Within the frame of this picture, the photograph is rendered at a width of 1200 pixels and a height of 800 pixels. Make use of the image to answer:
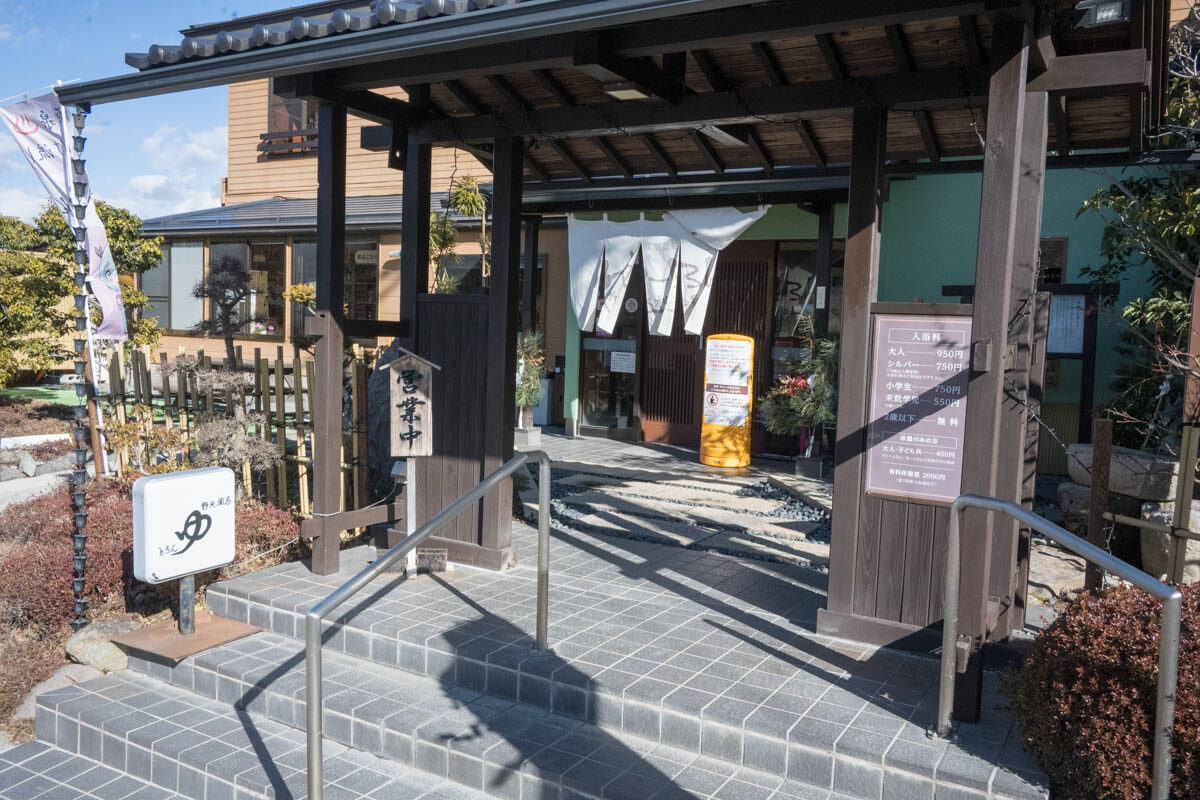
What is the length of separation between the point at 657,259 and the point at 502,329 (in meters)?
5.50

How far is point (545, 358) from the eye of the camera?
13969 mm

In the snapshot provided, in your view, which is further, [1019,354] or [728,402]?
[728,402]

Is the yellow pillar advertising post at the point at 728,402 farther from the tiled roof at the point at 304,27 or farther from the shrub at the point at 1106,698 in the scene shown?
the shrub at the point at 1106,698

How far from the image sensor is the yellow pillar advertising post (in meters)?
10.7

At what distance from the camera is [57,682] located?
16.5 ft

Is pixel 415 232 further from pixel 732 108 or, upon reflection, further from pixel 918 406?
pixel 918 406

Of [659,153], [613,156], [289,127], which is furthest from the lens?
[289,127]

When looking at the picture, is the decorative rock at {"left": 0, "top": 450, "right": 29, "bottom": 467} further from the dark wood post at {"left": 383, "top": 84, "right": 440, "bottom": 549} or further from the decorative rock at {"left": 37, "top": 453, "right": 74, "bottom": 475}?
the dark wood post at {"left": 383, "top": 84, "right": 440, "bottom": 549}

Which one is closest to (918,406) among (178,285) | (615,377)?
(615,377)

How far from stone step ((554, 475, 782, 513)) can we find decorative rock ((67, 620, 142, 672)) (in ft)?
15.5

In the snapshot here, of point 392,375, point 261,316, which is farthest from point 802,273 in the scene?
point 261,316

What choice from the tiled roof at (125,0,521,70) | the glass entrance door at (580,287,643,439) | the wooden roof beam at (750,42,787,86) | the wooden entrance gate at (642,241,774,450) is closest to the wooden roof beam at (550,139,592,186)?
the tiled roof at (125,0,521,70)

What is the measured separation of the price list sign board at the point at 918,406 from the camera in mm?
4359

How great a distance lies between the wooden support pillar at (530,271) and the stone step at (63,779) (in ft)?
28.2
